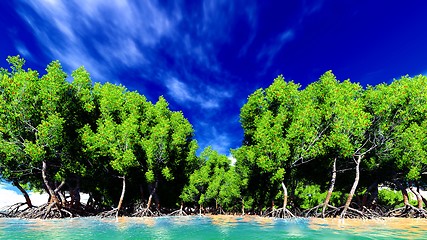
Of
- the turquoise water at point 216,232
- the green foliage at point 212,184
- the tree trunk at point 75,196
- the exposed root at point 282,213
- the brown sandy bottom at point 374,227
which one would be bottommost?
the turquoise water at point 216,232

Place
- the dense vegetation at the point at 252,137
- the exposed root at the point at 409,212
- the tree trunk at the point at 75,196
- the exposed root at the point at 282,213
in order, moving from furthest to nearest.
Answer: the tree trunk at the point at 75,196 → the exposed root at the point at 409,212 → the exposed root at the point at 282,213 → the dense vegetation at the point at 252,137

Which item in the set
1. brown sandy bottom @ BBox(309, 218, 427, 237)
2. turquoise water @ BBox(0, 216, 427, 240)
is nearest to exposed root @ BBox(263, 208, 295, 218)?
brown sandy bottom @ BBox(309, 218, 427, 237)

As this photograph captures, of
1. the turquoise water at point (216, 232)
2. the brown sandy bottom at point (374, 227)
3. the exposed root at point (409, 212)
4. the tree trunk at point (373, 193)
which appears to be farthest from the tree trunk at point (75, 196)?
the exposed root at point (409, 212)

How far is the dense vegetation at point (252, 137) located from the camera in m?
22.9

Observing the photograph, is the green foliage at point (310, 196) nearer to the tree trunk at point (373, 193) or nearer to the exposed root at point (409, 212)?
the tree trunk at point (373, 193)

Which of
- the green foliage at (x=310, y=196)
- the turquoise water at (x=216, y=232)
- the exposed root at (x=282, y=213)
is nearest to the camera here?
the turquoise water at (x=216, y=232)

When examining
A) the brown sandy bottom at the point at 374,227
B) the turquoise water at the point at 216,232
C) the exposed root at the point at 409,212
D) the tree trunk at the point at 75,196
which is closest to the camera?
the turquoise water at the point at 216,232

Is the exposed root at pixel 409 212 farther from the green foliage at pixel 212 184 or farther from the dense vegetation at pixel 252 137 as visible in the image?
the green foliage at pixel 212 184

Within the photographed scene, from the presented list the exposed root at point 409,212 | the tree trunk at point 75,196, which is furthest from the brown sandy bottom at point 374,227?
the tree trunk at point 75,196

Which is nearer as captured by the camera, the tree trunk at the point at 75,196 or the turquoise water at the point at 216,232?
the turquoise water at the point at 216,232

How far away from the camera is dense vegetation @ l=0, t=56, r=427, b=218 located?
2289 cm

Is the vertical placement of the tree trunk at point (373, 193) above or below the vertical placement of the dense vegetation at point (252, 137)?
below

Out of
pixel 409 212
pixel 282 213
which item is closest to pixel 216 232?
pixel 282 213

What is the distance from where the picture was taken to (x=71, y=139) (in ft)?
90.9
